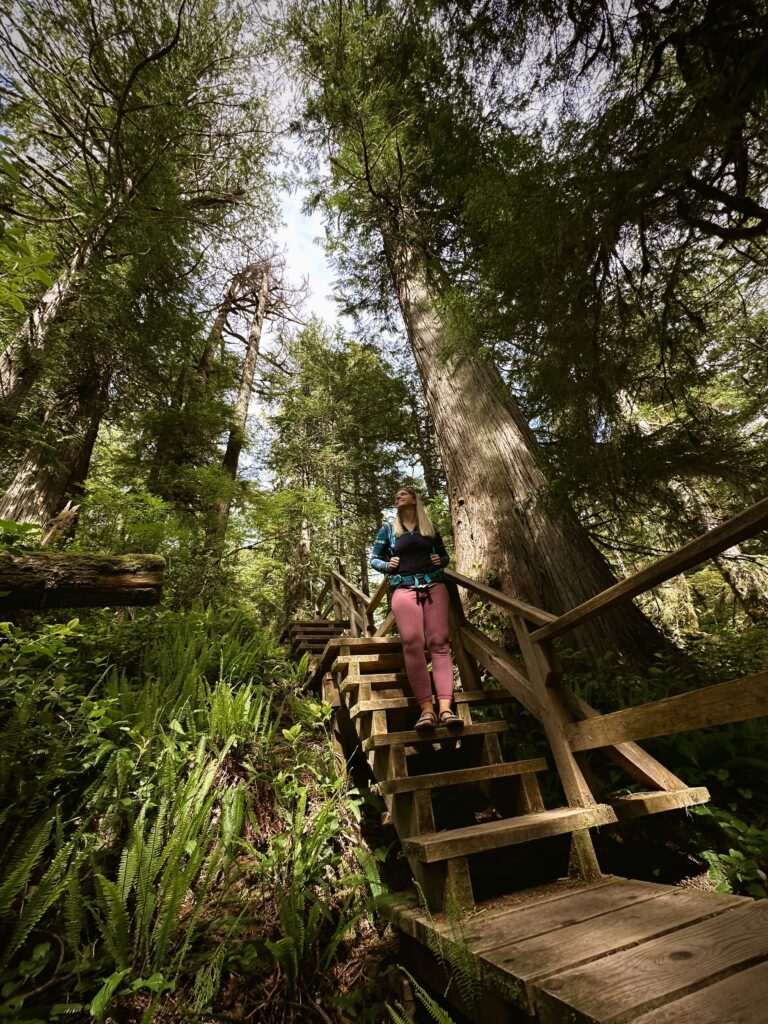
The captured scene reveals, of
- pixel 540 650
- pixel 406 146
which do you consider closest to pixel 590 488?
pixel 540 650

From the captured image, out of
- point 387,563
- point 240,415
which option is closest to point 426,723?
point 387,563

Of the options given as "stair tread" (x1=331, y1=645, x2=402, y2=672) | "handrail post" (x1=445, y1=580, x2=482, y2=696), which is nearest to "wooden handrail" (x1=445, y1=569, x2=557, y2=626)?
"handrail post" (x1=445, y1=580, x2=482, y2=696)

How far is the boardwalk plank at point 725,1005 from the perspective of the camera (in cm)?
106

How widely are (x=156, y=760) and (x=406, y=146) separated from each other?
8.90 metres

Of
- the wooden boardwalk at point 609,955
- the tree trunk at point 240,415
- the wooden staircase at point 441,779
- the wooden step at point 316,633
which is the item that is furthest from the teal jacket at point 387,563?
the tree trunk at point 240,415

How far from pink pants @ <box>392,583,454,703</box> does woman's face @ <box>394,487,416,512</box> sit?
819mm

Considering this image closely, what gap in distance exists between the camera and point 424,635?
323 cm

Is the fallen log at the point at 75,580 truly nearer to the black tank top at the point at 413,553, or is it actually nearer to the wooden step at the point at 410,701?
the wooden step at the point at 410,701

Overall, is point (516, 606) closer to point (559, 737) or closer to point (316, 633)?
point (559, 737)

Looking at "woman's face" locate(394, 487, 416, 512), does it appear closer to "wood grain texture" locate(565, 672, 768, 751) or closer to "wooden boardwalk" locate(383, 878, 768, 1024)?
"wood grain texture" locate(565, 672, 768, 751)

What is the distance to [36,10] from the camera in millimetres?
5879

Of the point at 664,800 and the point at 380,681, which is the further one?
the point at 380,681

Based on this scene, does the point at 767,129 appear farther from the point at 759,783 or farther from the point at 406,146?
the point at 406,146

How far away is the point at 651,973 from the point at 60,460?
8.50 m
